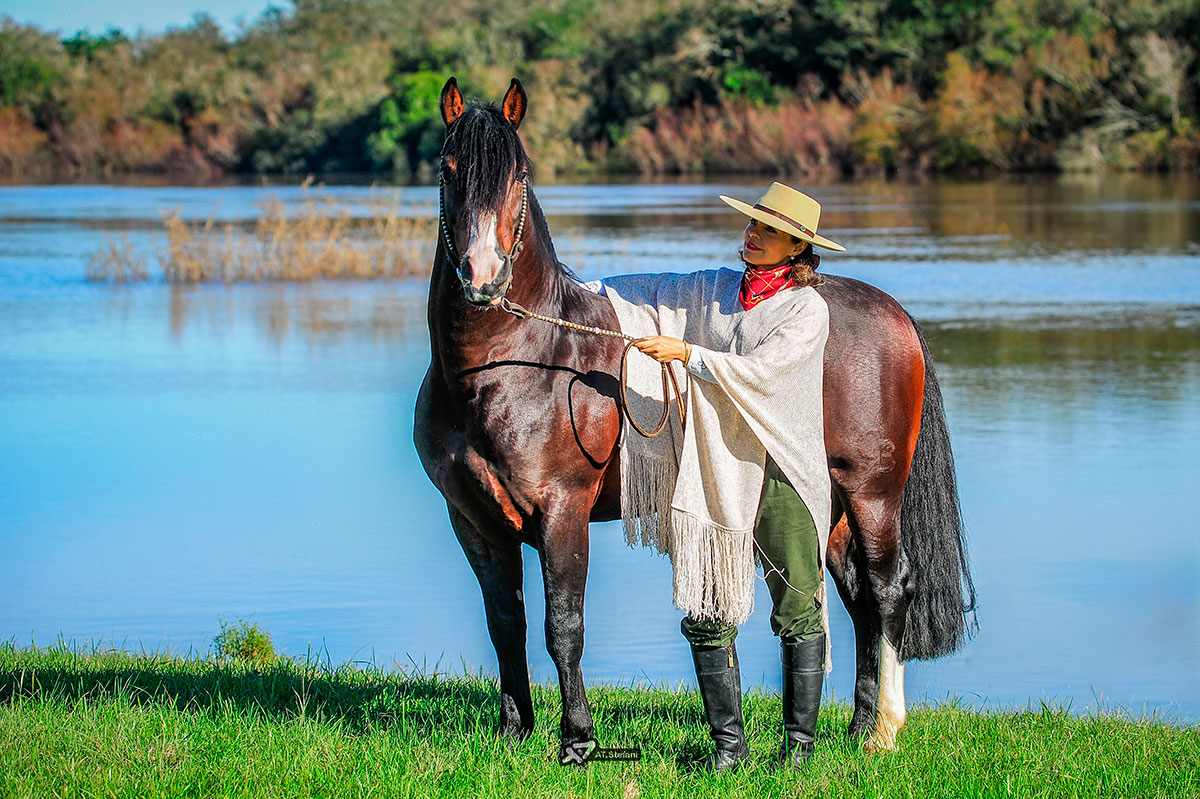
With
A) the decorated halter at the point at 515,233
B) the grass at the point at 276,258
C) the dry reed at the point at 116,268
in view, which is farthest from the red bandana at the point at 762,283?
the dry reed at the point at 116,268

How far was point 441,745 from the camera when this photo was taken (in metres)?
4.15

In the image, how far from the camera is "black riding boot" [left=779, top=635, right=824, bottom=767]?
4.11 meters

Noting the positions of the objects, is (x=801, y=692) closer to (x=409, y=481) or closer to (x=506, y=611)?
(x=506, y=611)

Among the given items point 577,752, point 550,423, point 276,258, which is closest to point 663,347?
point 550,423

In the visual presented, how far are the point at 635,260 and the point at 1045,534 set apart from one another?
1287 centimetres

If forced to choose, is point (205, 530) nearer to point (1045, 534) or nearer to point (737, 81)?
point (1045, 534)

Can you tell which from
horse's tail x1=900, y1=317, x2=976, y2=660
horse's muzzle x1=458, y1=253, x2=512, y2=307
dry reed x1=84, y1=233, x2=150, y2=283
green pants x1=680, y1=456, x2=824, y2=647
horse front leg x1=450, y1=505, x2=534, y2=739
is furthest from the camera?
dry reed x1=84, y1=233, x2=150, y2=283

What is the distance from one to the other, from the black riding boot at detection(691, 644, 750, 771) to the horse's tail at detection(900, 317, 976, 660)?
930mm

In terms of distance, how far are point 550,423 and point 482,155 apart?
2.68 ft

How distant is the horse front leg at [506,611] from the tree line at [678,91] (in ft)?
124

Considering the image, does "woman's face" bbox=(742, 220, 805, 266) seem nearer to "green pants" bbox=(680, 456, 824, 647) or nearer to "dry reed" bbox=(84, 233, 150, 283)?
"green pants" bbox=(680, 456, 824, 647)

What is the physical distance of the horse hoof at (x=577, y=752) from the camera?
13.5ft

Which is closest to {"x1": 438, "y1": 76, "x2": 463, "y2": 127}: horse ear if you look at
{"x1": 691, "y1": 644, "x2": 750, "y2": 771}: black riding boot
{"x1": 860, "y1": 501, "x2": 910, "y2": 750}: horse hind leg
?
{"x1": 691, "y1": 644, "x2": 750, "y2": 771}: black riding boot

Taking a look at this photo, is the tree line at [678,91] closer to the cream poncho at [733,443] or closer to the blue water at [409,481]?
the blue water at [409,481]
